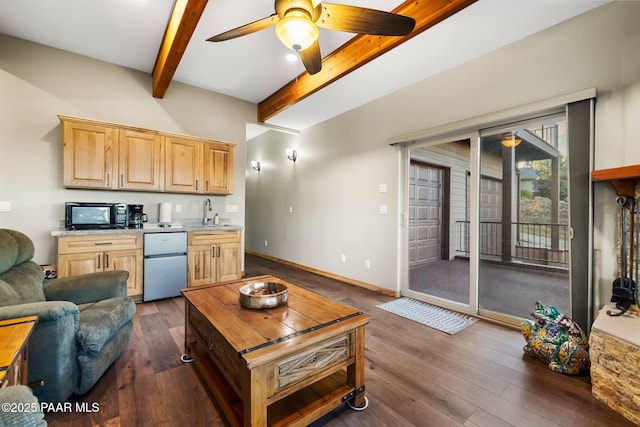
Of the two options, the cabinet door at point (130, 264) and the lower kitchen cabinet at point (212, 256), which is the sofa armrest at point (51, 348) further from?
the lower kitchen cabinet at point (212, 256)

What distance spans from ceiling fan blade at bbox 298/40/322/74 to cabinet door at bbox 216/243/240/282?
267 centimetres

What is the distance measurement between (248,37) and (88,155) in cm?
232

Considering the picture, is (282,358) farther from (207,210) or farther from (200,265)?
(207,210)

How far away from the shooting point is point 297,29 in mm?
1766

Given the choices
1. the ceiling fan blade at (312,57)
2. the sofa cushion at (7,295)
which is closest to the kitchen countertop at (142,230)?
the sofa cushion at (7,295)

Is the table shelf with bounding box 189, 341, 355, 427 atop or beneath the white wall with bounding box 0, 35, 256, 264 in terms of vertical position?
beneath

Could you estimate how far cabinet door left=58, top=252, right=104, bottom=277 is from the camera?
284cm

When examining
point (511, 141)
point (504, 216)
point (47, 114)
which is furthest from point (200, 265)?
point (511, 141)

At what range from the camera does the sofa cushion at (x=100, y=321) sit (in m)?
1.60

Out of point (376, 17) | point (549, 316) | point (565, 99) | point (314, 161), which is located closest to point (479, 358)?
point (549, 316)

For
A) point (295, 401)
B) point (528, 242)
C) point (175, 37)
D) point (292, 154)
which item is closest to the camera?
point (295, 401)

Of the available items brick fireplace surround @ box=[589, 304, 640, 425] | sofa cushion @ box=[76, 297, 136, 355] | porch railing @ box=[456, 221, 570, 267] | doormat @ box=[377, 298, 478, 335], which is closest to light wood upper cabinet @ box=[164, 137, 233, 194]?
sofa cushion @ box=[76, 297, 136, 355]

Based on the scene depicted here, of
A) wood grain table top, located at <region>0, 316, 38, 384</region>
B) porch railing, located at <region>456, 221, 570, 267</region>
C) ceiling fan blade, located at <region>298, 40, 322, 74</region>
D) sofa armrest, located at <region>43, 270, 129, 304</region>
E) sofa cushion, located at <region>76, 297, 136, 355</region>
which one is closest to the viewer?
wood grain table top, located at <region>0, 316, 38, 384</region>

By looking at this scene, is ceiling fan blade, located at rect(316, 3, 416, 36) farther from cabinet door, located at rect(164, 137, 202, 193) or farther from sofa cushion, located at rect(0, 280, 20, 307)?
cabinet door, located at rect(164, 137, 202, 193)
